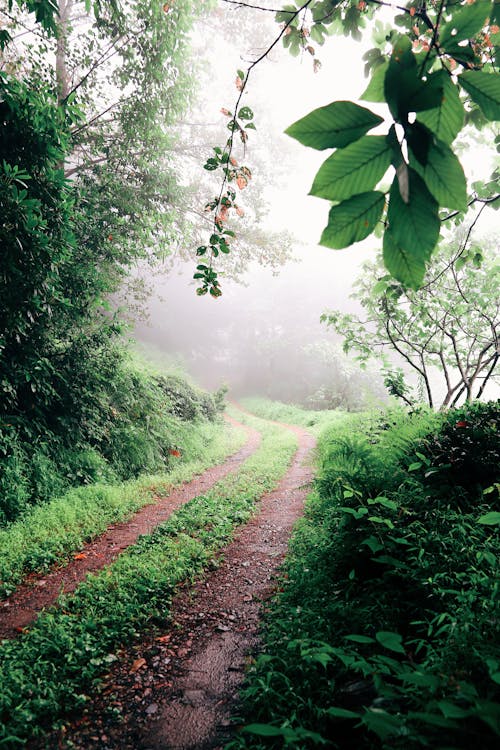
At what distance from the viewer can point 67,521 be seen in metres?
4.68

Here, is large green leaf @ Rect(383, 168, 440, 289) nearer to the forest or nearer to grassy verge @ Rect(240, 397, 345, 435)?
the forest

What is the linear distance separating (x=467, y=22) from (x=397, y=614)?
273cm

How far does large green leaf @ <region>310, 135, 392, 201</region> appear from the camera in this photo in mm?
631

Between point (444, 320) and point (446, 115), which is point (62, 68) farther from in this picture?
point (446, 115)

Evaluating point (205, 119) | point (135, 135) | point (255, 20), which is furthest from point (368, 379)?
point (135, 135)

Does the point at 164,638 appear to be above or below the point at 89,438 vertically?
below

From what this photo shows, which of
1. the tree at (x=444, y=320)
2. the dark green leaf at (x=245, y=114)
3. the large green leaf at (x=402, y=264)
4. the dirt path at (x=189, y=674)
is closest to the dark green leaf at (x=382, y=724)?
the large green leaf at (x=402, y=264)

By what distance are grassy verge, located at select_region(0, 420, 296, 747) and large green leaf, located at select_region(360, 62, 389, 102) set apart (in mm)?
3049

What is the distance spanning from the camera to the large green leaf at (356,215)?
2.18ft

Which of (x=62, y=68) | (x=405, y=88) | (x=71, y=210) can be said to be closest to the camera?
(x=405, y=88)

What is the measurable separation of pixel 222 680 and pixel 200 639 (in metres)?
0.50

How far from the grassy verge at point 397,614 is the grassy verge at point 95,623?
106 centimetres

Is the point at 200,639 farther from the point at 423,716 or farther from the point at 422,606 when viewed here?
the point at 423,716

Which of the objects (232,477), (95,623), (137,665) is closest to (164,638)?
(137,665)
